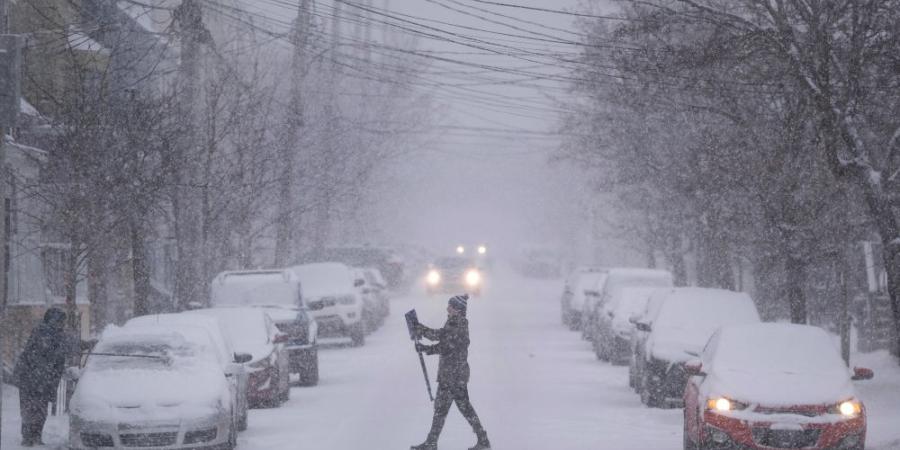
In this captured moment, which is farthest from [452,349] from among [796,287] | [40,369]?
[796,287]

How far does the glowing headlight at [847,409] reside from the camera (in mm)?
13211

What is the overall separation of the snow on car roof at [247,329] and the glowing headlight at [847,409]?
339 inches

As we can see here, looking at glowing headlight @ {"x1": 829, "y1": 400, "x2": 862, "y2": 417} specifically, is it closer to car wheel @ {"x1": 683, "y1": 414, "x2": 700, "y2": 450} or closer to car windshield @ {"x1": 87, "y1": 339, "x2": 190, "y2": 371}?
car wheel @ {"x1": 683, "y1": 414, "x2": 700, "y2": 450}

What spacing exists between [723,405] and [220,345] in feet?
19.4

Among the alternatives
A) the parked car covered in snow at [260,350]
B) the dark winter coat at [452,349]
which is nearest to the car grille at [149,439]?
the dark winter coat at [452,349]

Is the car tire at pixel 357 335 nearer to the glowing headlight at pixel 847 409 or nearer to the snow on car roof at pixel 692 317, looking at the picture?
the snow on car roof at pixel 692 317

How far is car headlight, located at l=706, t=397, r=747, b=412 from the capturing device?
43.7ft

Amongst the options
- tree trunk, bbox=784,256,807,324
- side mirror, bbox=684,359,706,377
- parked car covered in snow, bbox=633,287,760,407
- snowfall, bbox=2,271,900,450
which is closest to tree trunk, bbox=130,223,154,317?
snowfall, bbox=2,271,900,450

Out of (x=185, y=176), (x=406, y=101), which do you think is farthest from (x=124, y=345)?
(x=406, y=101)

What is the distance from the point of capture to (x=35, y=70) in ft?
83.2

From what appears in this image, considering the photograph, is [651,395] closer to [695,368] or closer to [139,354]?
[695,368]

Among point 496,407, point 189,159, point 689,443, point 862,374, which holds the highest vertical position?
point 189,159

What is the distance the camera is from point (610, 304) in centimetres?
2900

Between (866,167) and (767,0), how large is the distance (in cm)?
256
